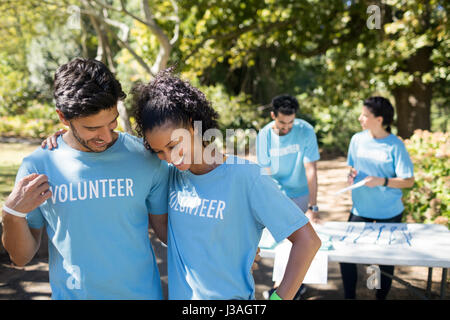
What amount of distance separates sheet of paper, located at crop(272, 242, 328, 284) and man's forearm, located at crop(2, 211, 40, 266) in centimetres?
153

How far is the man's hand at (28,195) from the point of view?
1.38 m

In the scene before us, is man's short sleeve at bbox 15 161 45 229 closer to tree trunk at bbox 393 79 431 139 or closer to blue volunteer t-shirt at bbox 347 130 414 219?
blue volunteer t-shirt at bbox 347 130 414 219

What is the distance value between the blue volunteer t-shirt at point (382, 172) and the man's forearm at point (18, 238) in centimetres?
268

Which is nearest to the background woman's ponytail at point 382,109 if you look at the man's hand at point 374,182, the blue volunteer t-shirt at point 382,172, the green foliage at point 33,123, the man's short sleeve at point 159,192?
the blue volunteer t-shirt at point 382,172

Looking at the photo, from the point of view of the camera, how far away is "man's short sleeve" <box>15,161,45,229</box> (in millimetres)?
1500

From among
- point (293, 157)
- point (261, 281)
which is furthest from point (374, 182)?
point (261, 281)

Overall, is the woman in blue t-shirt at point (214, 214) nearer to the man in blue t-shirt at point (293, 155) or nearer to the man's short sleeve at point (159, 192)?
the man's short sleeve at point (159, 192)

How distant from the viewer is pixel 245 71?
45.4ft

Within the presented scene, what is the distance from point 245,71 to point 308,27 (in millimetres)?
5352

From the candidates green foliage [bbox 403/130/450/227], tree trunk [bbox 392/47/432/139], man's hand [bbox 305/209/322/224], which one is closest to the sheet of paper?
man's hand [bbox 305/209/322/224]

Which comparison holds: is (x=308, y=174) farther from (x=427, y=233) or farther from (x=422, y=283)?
(x=422, y=283)

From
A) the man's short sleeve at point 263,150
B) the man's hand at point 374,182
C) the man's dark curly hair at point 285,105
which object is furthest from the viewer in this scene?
the man's short sleeve at point 263,150

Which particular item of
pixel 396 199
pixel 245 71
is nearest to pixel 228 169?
pixel 396 199

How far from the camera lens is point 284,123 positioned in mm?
3629
